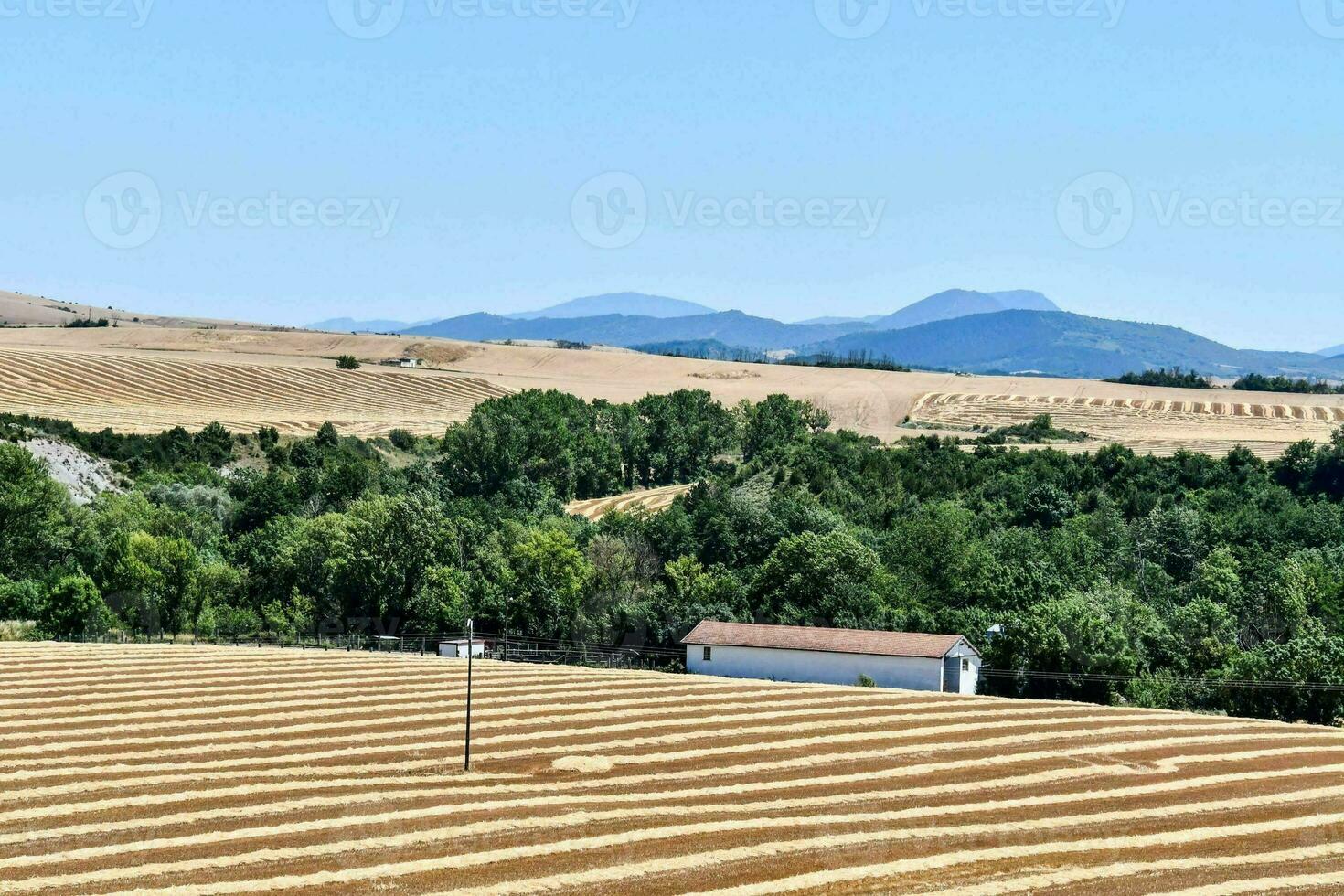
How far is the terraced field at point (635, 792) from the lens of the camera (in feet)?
92.0

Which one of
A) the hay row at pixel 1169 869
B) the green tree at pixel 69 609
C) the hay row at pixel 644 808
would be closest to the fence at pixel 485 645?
the green tree at pixel 69 609

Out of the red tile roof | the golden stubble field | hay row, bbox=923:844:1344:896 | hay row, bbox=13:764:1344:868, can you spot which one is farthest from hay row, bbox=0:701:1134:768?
the golden stubble field

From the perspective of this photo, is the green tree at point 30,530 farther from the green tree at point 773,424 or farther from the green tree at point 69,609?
the green tree at point 773,424

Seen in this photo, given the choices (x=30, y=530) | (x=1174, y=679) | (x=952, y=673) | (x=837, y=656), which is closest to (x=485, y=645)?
(x=837, y=656)

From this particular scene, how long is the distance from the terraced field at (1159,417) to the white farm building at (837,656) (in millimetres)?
67613

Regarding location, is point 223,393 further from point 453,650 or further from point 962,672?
point 962,672

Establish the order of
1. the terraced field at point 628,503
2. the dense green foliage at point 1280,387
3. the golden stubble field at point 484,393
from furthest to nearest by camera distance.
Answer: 1. the dense green foliage at point 1280,387
2. the golden stubble field at point 484,393
3. the terraced field at point 628,503

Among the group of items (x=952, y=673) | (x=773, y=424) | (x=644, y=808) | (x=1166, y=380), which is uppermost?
(x=1166, y=380)

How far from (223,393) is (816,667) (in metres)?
109

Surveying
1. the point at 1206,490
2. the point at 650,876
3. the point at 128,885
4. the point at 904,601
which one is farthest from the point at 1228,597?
the point at 128,885

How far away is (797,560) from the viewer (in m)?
65.6

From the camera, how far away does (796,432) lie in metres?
136

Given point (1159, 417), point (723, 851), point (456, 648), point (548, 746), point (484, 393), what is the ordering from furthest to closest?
point (484, 393) → point (1159, 417) → point (456, 648) → point (548, 746) → point (723, 851)

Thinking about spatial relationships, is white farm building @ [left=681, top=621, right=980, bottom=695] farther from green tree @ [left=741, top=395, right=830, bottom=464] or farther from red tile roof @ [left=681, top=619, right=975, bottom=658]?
green tree @ [left=741, top=395, right=830, bottom=464]
